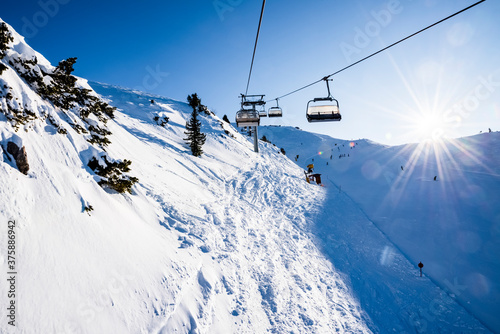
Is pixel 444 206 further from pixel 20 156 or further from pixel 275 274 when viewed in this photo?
pixel 20 156

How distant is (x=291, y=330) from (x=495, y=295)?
36.2 ft

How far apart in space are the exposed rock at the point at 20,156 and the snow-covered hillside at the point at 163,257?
0.11 m

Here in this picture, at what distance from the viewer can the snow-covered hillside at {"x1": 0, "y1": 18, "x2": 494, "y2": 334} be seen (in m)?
4.66

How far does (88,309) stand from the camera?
4.50m

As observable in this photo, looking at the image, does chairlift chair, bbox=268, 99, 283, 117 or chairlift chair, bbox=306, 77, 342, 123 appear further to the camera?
chairlift chair, bbox=268, 99, 283, 117

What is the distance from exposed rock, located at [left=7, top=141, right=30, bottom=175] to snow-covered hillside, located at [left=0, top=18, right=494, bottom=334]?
0.11 meters

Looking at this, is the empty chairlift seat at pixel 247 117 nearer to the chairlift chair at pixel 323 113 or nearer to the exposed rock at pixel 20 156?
the chairlift chair at pixel 323 113

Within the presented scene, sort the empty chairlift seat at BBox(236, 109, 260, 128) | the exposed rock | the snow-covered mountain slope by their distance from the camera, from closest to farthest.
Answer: the exposed rock < the snow-covered mountain slope < the empty chairlift seat at BBox(236, 109, 260, 128)

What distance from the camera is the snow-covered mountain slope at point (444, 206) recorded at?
11359mm

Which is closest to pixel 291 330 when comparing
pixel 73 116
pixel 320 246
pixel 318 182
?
pixel 320 246

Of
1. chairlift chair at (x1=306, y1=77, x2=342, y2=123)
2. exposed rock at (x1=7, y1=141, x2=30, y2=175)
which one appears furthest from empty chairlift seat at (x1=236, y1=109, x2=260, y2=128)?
exposed rock at (x1=7, y1=141, x2=30, y2=175)

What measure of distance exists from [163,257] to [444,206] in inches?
871

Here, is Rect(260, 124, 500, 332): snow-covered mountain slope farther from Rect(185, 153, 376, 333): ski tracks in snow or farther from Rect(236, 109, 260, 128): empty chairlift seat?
Rect(236, 109, 260, 128): empty chairlift seat

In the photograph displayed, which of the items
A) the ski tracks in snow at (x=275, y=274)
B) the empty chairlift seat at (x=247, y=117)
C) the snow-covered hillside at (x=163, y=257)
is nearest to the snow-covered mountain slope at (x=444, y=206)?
the snow-covered hillside at (x=163, y=257)
